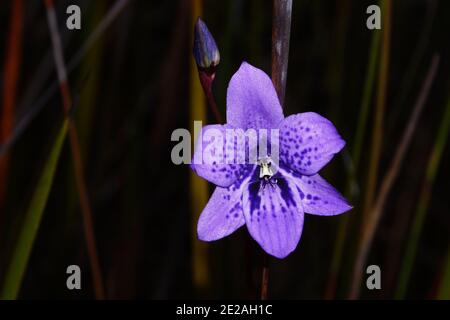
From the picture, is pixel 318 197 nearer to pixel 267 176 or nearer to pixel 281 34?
pixel 267 176

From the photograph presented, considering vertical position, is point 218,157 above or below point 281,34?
below

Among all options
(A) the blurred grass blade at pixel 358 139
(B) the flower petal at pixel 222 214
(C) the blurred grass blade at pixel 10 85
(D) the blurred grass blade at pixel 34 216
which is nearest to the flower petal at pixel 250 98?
(B) the flower petal at pixel 222 214

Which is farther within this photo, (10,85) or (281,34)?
(10,85)

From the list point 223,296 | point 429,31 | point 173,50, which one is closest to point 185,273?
point 223,296

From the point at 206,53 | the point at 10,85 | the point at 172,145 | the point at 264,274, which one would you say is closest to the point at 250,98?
the point at 206,53

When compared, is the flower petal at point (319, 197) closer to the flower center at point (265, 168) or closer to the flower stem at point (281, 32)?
the flower center at point (265, 168)

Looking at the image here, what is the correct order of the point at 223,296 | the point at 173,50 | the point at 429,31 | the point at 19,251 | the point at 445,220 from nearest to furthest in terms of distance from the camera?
the point at 19,251, the point at 223,296, the point at 429,31, the point at 173,50, the point at 445,220

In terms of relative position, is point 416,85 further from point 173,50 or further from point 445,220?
point 173,50

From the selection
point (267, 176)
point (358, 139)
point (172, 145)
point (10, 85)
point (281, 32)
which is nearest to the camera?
point (281, 32)
